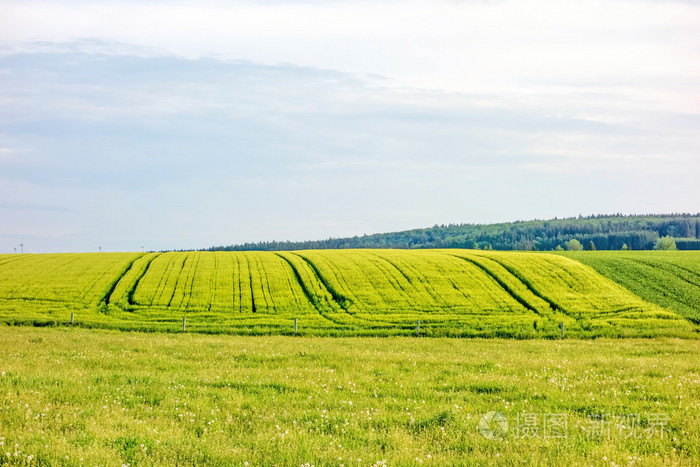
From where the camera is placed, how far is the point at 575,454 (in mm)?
9445

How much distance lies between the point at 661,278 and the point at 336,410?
182ft

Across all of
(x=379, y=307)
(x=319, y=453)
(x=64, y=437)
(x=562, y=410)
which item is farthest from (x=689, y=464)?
(x=379, y=307)

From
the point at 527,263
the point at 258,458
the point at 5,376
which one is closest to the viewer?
the point at 258,458

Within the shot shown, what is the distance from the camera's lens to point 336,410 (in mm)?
12547

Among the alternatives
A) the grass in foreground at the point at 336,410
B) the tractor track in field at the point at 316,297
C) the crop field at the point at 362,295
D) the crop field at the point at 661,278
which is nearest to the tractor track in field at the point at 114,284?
the crop field at the point at 362,295

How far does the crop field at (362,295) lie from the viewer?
40812 mm

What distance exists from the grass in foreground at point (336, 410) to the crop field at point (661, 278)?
1288 inches

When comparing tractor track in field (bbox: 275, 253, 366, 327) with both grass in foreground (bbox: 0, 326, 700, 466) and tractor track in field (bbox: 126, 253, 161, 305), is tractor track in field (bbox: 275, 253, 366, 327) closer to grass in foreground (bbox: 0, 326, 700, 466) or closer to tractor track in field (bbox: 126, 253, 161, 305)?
tractor track in field (bbox: 126, 253, 161, 305)

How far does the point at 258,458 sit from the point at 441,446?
3.33m

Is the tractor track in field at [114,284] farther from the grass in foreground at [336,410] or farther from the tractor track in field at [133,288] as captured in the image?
the grass in foreground at [336,410]

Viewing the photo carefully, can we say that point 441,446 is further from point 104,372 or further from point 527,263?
point 527,263

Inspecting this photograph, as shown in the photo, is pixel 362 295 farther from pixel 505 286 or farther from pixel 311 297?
pixel 505 286

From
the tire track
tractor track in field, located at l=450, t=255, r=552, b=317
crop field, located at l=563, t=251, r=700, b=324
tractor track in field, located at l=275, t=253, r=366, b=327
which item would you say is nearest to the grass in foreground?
tractor track in field, located at l=275, t=253, r=366, b=327

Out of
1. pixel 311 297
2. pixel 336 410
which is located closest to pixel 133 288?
pixel 311 297
